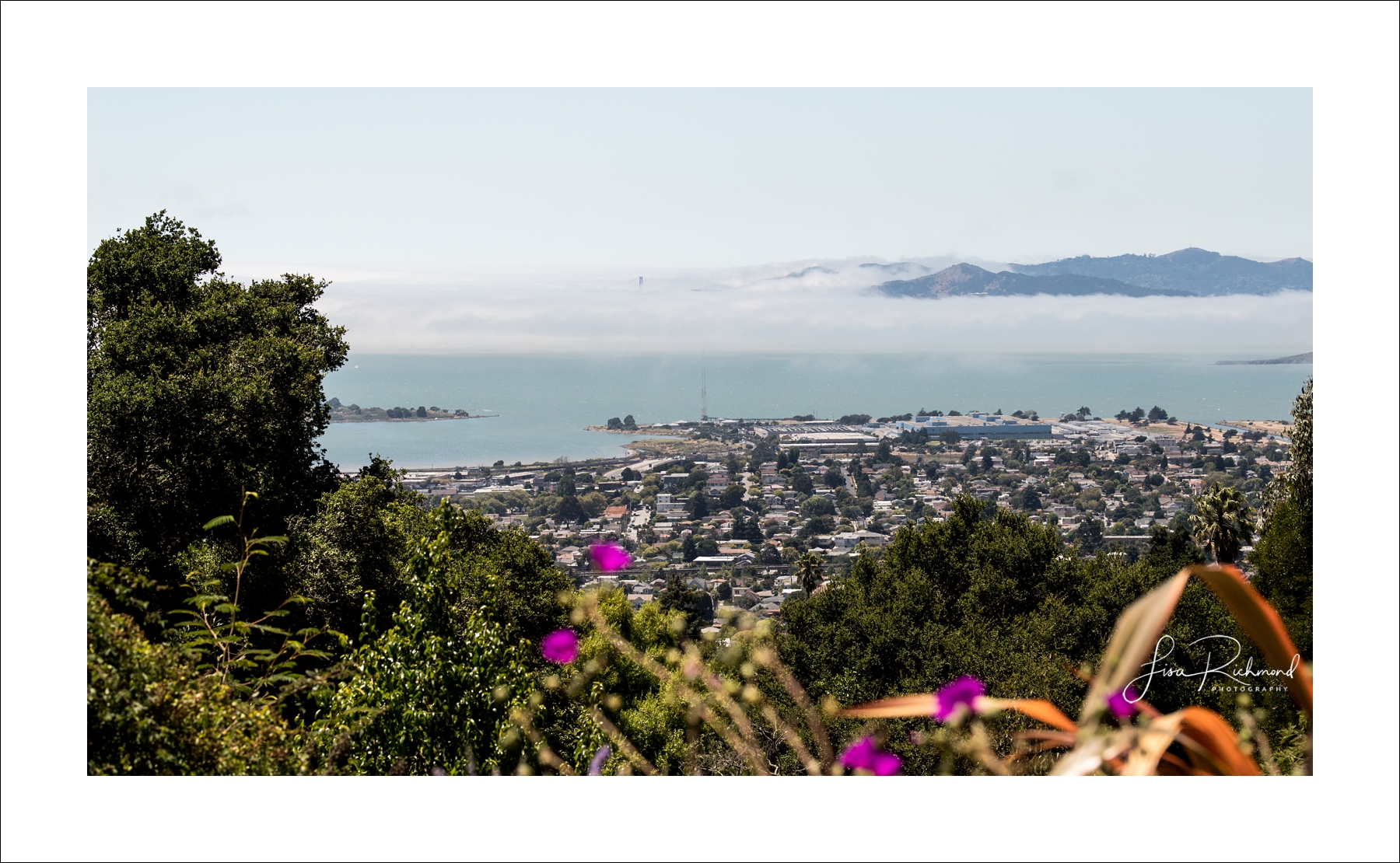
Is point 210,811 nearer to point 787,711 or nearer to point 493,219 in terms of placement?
point 493,219

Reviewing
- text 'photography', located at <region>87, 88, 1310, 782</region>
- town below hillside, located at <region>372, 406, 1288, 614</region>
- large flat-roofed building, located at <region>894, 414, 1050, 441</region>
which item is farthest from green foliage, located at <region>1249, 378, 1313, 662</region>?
large flat-roofed building, located at <region>894, 414, 1050, 441</region>

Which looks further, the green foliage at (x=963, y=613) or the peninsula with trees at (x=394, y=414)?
the peninsula with trees at (x=394, y=414)

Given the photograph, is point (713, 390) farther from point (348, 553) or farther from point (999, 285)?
point (348, 553)

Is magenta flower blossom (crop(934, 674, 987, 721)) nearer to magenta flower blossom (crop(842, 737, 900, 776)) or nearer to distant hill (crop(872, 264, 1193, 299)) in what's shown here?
magenta flower blossom (crop(842, 737, 900, 776))

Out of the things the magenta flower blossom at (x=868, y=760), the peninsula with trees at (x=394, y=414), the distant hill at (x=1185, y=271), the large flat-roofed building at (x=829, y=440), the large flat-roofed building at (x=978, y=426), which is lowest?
the magenta flower blossom at (x=868, y=760)

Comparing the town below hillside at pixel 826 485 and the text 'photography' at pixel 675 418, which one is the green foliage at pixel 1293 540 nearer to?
the text 'photography' at pixel 675 418

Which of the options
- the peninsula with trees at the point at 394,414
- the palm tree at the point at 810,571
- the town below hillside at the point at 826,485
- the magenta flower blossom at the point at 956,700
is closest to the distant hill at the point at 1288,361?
the town below hillside at the point at 826,485
